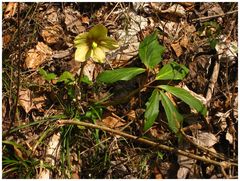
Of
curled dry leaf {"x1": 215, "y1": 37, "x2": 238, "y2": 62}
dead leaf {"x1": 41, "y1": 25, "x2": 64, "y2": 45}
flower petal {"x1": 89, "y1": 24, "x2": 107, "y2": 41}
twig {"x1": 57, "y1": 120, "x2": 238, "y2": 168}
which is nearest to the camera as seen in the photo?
flower petal {"x1": 89, "y1": 24, "x2": 107, "y2": 41}

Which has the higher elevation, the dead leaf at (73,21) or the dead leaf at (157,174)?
the dead leaf at (73,21)

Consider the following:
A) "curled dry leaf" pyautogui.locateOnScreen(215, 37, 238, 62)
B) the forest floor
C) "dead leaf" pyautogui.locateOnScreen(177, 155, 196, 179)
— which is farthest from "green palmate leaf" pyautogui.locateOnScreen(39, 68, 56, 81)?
"curled dry leaf" pyautogui.locateOnScreen(215, 37, 238, 62)

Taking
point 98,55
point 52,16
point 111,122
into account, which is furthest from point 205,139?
point 52,16

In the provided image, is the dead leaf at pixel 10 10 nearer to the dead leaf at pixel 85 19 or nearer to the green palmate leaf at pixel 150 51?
the dead leaf at pixel 85 19

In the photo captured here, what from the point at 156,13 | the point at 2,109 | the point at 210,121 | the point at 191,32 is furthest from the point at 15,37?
the point at 210,121

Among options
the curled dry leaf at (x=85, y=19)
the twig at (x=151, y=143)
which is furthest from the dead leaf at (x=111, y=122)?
the curled dry leaf at (x=85, y=19)

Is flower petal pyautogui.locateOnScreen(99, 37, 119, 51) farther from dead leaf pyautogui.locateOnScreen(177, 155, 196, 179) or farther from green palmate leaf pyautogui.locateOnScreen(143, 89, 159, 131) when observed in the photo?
dead leaf pyautogui.locateOnScreen(177, 155, 196, 179)

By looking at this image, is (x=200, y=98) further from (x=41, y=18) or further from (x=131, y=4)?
(x=41, y=18)
